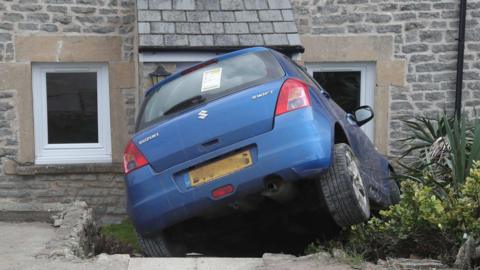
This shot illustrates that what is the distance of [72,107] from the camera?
8.15 metres

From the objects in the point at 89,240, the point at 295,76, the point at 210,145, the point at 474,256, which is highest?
the point at 295,76

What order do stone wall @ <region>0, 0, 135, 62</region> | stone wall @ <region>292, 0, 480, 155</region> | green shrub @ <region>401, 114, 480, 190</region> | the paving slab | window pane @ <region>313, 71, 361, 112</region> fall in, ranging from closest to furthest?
the paving slab < green shrub @ <region>401, 114, 480, 190</region> < stone wall @ <region>0, 0, 135, 62</region> < stone wall @ <region>292, 0, 480, 155</region> < window pane @ <region>313, 71, 361, 112</region>

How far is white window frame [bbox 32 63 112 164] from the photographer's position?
7.90 m

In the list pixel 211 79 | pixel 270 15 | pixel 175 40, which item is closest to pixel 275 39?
pixel 270 15

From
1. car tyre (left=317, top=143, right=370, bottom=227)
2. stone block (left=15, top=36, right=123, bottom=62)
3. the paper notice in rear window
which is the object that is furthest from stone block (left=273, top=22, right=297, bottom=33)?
car tyre (left=317, top=143, right=370, bottom=227)

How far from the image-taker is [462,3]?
26.1 feet

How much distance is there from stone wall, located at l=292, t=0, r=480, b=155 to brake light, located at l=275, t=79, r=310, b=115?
4313 mm

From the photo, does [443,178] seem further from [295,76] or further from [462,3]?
[462,3]

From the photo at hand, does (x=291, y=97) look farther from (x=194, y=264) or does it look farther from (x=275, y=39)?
(x=275, y=39)

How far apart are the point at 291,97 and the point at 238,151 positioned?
21.1 inches

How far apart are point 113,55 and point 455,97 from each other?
16.5 ft

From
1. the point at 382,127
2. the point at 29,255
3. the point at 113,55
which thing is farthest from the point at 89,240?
the point at 382,127

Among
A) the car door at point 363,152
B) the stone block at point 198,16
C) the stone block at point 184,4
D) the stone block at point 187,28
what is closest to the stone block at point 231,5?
the stone block at point 198,16

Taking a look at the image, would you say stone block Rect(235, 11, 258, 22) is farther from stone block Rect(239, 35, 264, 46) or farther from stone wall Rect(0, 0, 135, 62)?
stone wall Rect(0, 0, 135, 62)
